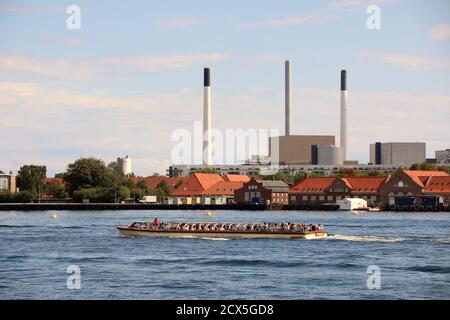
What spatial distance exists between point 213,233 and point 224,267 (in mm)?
29647

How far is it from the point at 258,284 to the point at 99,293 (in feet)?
32.8

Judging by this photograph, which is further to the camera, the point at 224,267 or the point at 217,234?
the point at 217,234

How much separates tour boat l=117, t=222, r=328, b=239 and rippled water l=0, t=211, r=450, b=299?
2.19 metres

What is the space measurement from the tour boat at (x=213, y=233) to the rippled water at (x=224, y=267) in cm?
219

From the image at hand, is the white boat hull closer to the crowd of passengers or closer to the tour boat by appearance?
the tour boat

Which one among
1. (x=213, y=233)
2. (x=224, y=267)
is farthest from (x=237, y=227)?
(x=224, y=267)

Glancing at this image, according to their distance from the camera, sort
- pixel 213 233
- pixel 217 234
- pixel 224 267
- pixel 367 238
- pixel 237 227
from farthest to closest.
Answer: pixel 237 227 → pixel 213 233 → pixel 217 234 → pixel 367 238 → pixel 224 267

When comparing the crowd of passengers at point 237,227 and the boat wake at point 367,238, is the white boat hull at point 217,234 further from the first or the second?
the boat wake at point 367,238

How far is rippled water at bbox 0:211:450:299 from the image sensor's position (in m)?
54.2

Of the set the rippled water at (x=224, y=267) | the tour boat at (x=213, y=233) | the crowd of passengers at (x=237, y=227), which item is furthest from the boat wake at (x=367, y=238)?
the crowd of passengers at (x=237, y=227)

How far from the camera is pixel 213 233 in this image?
9625cm

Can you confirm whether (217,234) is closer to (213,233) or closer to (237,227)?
(213,233)

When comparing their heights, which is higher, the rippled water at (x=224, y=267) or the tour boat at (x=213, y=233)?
the tour boat at (x=213, y=233)

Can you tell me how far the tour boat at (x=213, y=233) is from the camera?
3691 inches
